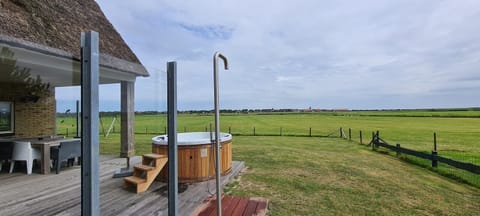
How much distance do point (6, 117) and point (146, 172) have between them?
21.1ft

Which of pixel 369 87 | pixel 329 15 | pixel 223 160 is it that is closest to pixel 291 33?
pixel 329 15

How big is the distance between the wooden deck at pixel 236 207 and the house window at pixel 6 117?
739 centimetres

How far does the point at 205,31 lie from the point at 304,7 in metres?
3.59

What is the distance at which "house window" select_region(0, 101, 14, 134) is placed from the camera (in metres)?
7.58

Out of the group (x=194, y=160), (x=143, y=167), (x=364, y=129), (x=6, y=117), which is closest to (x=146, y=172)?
(x=143, y=167)

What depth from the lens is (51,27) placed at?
16.3 ft

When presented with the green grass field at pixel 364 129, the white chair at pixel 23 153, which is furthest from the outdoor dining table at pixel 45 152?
the green grass field at pixel 364 129

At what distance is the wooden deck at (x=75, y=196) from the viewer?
3395mm

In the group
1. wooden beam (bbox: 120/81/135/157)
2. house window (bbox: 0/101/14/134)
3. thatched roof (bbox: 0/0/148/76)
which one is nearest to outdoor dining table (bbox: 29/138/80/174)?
thatched roof (bbox: 0/0/148/76)

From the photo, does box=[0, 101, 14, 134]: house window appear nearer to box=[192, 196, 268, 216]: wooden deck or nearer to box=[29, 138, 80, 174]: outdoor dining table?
box=[29, 138, 80, 174]: outdoor dining table

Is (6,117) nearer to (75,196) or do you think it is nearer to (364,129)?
(75,196)

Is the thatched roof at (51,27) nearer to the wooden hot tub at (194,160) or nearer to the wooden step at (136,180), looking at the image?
the wooden hot tub at (194,160)

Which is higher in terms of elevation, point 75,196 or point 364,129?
point 75,196

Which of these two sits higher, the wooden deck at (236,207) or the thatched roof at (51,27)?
the thatched roof at (51,27)
